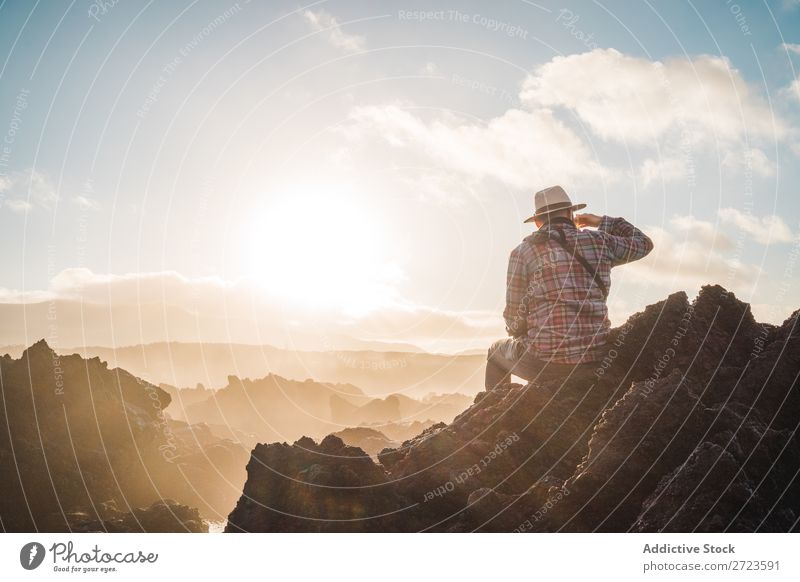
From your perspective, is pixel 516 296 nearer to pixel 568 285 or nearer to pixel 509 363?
pixel 568 285

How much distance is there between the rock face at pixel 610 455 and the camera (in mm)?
6785

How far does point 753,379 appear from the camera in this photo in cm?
873

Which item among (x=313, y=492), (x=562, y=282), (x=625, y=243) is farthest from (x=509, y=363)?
(x=313, y=492)

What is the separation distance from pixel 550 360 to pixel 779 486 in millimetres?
4074

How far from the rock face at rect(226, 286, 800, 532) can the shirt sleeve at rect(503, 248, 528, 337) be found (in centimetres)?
116

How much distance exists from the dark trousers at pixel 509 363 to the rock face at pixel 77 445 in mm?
8436

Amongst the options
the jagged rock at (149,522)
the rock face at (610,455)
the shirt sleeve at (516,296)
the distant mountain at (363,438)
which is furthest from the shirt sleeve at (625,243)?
the distant mountain at (363,438)

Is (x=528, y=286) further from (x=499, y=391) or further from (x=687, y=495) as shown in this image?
(x=687, y=495)

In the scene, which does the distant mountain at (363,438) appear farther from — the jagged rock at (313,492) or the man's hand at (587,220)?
the man's hand at (587,220)

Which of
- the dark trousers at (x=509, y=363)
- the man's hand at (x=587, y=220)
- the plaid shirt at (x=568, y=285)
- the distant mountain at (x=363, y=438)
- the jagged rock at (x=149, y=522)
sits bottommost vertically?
the jagged rock at (x=149, y=522)

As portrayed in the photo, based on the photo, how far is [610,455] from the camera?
7457mm

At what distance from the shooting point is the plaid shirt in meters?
9.58

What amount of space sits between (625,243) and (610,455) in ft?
14.8
